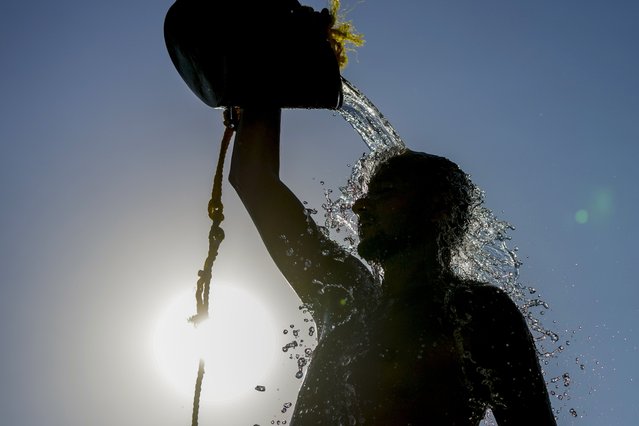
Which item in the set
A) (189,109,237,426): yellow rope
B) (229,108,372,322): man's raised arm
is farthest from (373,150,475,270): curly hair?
(189,109,237,426): yellow rope

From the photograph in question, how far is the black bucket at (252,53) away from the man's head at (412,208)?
1.57 feet

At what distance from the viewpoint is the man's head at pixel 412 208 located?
2705 millimetres

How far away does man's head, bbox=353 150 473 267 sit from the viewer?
271 cm

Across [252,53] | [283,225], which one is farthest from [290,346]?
[252,53]

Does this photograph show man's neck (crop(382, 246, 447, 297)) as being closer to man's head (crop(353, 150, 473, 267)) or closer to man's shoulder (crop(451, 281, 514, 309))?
man's head (crop(353, 150, 473, 267))

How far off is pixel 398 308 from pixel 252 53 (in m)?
1.25

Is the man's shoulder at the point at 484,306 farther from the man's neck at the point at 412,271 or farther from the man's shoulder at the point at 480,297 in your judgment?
the man's neck at the point at 412,271

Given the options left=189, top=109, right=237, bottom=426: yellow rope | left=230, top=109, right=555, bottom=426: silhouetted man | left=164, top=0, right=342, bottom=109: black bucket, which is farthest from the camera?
left=164, top=0, right=342, bottom=109: black bucket

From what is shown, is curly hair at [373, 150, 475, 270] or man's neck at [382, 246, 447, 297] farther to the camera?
curly hair at [373, 150, 475, 270]

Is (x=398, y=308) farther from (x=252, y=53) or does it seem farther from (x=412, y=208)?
(x=252, y=53)

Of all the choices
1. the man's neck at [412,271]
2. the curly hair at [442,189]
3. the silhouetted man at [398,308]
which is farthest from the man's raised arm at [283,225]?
the curly hair at [442,189]

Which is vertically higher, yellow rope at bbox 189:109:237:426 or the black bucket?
the black bucket

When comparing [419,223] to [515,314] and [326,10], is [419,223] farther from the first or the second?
[326,10]

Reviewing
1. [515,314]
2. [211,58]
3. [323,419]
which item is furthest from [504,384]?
[211,58]
